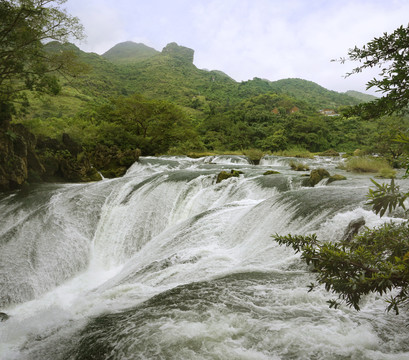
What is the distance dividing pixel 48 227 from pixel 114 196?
2.57m

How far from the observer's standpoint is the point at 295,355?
7.89 ft

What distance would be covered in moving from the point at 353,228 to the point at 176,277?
3.25 metres

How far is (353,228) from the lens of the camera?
14.7ft

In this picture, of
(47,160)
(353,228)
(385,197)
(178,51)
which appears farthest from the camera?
(178,51)

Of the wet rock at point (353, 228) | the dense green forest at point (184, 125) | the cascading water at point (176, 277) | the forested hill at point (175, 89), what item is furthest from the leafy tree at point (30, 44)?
the forested hill at point (175, 89)

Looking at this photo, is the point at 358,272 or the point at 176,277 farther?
the point at 176,277

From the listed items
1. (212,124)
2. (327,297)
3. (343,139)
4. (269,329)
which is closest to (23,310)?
(269,329)

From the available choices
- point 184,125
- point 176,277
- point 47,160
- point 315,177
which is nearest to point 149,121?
point 184,125

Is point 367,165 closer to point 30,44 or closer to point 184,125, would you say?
point 30,44

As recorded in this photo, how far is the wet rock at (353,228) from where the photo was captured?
173 inches

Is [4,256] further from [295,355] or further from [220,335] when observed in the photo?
[295,355]

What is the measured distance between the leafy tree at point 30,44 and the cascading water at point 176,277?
16.1 ft

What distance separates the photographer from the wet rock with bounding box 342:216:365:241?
4402 mm

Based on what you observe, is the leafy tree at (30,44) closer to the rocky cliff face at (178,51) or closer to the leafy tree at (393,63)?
the leafy tree at (393,63)
